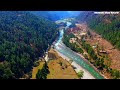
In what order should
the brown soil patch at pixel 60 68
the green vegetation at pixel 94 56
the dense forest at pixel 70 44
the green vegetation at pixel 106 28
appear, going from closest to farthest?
1. the brown soil patch at pixel 60 68
2. the green vegetation at pixel 94 56
3. the green vegetation at pixel 106 28
4. the dense forest at pixel 70 44

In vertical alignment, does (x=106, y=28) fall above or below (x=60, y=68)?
above

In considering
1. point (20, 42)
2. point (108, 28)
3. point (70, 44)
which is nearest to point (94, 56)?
point (70, 44)

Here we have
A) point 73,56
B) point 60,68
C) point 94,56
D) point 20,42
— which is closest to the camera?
point 60,68

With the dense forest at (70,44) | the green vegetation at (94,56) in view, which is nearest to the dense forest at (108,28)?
the green vegetation at (94,56)

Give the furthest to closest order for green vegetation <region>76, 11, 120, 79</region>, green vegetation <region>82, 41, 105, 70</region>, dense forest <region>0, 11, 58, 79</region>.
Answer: green vegetation <region>76, 11, 120, 79</region>, green vegetation <region>82, 41, 105, 70</region>, dense forest <region>0, 11, 58, 79</region>

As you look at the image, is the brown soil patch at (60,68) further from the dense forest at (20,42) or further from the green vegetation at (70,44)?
the green vegetation at (70,44)

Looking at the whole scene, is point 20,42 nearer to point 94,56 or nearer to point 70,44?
point 70,44

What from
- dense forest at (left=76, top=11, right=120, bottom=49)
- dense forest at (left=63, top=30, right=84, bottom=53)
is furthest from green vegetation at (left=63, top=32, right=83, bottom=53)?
dense forest at (left=76, top=11, right=120, bottom=49)

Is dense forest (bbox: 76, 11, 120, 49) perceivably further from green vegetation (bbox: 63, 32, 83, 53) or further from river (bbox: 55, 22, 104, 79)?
river (bbox: 55, 22, 104, 79)

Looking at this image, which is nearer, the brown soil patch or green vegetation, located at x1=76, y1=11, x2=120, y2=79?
the brown soil patch
